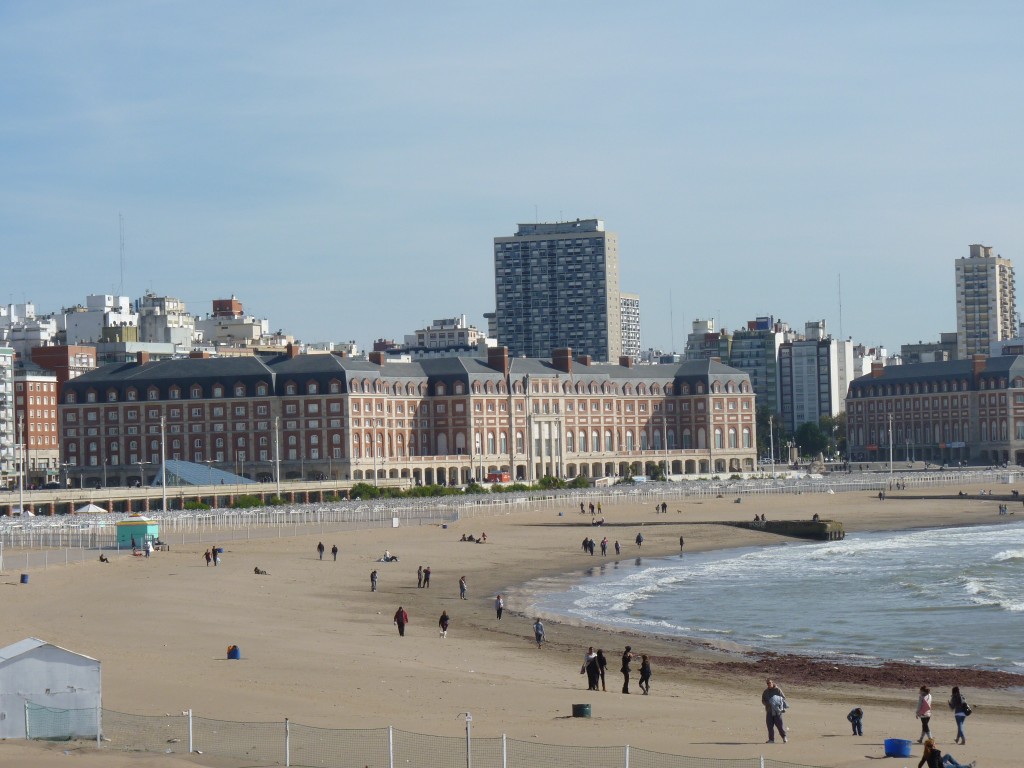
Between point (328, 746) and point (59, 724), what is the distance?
184 inches

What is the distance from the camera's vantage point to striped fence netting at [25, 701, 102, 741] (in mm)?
27984

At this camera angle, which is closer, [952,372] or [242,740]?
[242,740]

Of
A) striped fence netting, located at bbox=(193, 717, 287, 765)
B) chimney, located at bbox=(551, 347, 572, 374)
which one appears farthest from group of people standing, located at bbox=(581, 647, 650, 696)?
chimney, located at bbox=(551, 347, 572, 374)

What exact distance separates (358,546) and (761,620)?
31.5 meters

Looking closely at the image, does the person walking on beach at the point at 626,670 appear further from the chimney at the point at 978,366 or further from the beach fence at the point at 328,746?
the chimney at the point at 978,366

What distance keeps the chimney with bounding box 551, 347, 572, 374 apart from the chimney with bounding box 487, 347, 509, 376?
7.40 m

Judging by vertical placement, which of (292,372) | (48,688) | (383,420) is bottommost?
(48,688)

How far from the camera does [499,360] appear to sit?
152 meters

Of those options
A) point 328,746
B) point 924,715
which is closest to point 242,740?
point 328,746

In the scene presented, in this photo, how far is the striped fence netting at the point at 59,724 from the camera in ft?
91.8

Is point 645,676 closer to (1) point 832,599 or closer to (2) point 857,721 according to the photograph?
(2) point 857,721

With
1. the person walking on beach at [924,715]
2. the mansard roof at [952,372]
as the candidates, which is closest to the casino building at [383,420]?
the mansard roof at [952,372]

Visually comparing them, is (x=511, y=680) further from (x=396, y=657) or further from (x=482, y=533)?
(x=482, y=533)

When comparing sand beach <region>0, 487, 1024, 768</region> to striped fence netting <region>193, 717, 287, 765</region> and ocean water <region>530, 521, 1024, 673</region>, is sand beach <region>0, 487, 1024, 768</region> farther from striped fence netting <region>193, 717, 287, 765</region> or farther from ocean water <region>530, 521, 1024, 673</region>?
ocean water <region>530, 521, 1024, 673</region>
